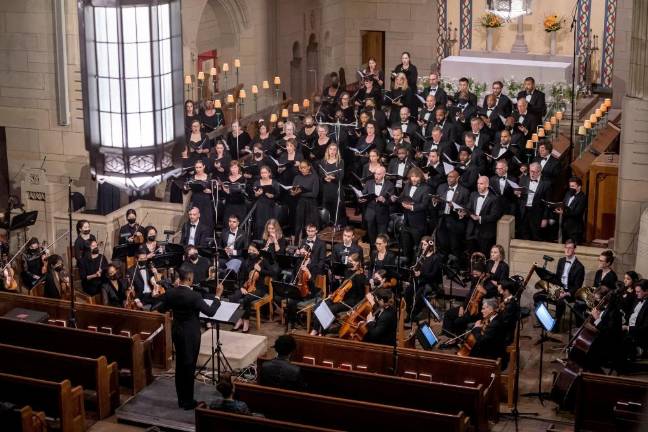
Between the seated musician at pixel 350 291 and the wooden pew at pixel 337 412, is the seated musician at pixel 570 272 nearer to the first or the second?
the seated musician at pixel 350 291

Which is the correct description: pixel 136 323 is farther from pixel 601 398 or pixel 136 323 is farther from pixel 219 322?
pixel 601 398

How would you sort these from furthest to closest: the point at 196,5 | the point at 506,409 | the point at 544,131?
the point at 196,5, the point at 544,131, the point at 506,409

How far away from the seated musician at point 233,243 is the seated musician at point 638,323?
504cm

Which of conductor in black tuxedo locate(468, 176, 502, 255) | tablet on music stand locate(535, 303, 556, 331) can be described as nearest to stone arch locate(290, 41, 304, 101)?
conductor in black tuxedo locate(468, 176, 502, 255)

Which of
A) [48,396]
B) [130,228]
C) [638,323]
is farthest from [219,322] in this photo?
[638,323]

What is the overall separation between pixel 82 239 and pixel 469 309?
5.45m

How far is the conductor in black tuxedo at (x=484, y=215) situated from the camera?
54.9ft

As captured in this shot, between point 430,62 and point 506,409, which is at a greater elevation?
point 430,62

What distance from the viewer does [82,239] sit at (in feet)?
56.2

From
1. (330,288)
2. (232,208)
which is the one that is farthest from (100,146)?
(232,208)

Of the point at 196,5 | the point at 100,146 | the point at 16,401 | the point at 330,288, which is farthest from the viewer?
the point at 196,5

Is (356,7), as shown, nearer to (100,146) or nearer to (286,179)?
(286,179)

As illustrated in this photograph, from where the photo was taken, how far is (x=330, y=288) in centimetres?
1614

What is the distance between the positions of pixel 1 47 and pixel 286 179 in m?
5.51
